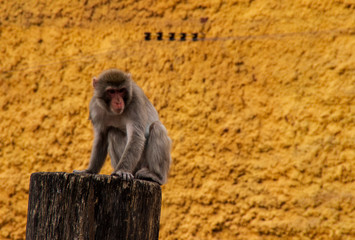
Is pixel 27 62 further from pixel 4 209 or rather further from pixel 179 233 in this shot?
pixel 179 233

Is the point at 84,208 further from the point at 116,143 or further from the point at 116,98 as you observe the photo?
the point at 116,143

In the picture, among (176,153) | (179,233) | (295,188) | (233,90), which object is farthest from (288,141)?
(179,233)

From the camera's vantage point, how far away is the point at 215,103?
17.0ft

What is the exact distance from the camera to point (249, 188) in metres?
4.94

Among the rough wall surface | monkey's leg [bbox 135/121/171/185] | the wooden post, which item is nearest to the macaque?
monkey's leg [bbox 135/121/171/185]

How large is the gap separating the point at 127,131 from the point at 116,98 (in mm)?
282

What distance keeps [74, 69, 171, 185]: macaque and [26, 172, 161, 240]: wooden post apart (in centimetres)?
122

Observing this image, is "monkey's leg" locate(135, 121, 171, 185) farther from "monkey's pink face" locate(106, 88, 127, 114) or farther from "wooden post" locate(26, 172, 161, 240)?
"wooden post" locate(26, 172, 161, 240)

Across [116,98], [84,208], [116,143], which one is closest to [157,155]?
[116,143]

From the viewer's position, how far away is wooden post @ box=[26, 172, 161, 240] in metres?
2.20

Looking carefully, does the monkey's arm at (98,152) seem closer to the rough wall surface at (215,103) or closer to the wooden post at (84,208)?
the rough wall surface at (215,103)

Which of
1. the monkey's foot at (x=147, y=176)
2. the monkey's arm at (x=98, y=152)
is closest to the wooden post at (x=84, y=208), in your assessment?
the monkey's foot at (x=147, y=176)

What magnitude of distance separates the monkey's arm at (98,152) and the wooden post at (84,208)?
5.16 ft

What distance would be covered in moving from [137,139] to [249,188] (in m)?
1.73
